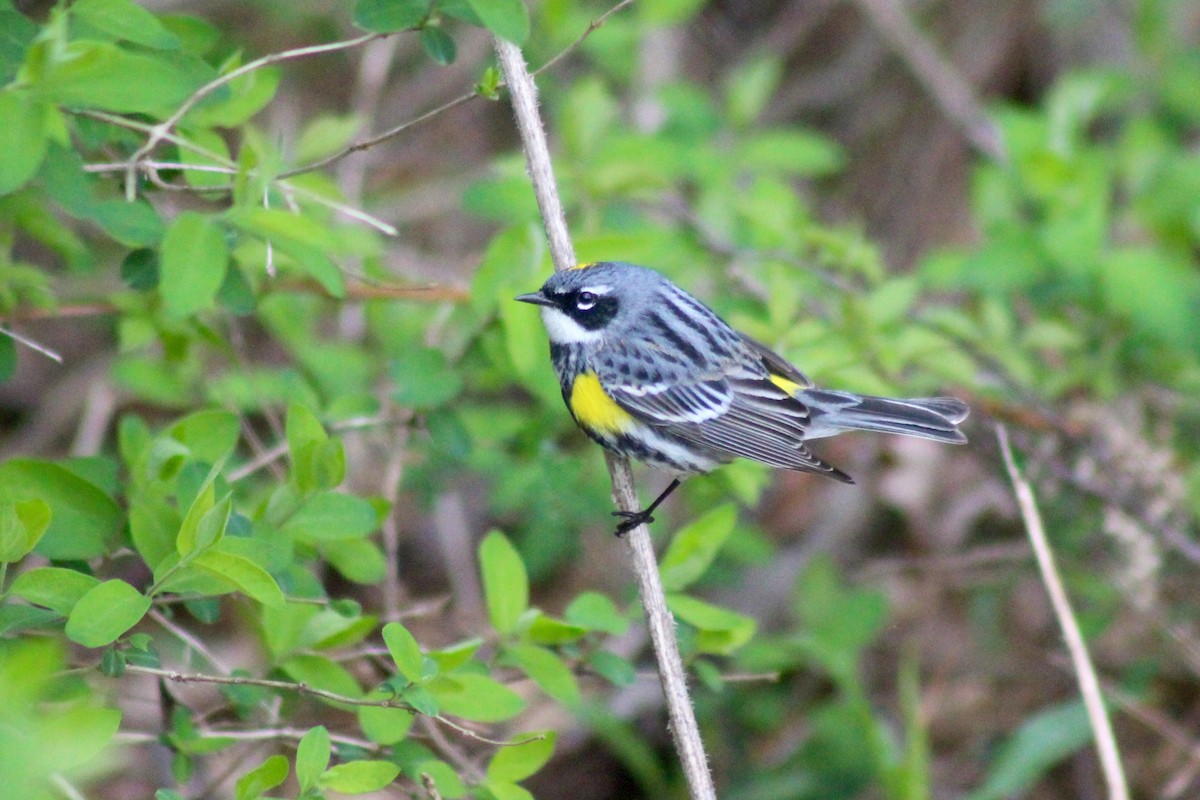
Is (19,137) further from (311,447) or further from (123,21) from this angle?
(311,447)

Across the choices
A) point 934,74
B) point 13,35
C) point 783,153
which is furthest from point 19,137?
point 934,74

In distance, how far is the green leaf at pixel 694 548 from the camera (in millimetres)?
2914

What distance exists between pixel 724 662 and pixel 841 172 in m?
3.76

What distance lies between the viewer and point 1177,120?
22.3ft

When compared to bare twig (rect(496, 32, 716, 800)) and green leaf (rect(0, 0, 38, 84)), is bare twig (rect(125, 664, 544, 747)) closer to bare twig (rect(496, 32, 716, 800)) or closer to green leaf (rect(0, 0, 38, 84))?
bare twig (rect(496, 32, 716, 800))

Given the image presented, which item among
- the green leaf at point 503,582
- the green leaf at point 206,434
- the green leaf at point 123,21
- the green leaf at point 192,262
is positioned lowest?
the green leaf at point 503,582

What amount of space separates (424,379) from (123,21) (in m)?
1.28

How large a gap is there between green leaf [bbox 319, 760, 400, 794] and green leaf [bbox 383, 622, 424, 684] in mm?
175

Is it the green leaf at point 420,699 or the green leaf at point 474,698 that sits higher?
the green leaf at point 420,699

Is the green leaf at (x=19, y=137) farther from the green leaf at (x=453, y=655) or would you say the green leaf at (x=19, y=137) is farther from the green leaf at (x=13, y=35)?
the green leaf at (x=453, y=655)

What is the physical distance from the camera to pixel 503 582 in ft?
8.74

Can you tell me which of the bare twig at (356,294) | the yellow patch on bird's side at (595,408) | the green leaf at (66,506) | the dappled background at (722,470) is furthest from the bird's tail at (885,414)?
the green leaf at (66,506)

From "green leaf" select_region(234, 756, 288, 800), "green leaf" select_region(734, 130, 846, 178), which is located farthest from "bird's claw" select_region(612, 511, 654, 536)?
"green leaf" select_region(734, 130, 846, 178)

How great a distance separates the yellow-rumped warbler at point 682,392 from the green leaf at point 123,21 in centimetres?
126
